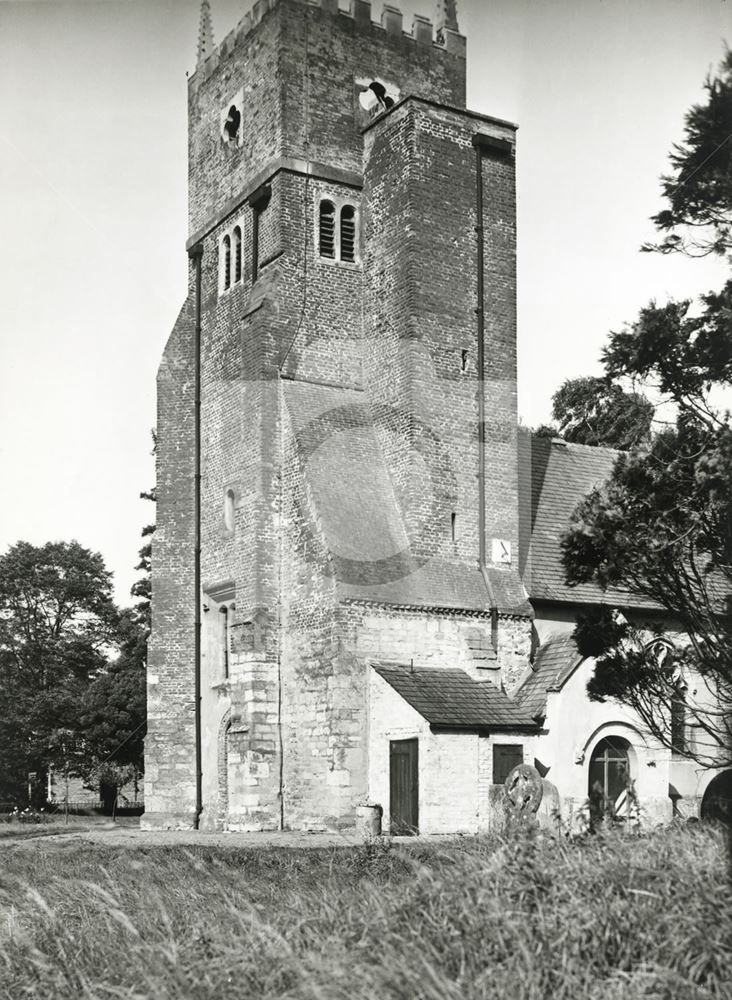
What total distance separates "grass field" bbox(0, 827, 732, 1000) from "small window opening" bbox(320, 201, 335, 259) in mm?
19467

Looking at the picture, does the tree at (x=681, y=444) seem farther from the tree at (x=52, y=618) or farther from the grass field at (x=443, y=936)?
the tree at (x=52, y=618)

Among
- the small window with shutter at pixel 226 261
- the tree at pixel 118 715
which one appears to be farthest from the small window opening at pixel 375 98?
the tree at pixel 118 715

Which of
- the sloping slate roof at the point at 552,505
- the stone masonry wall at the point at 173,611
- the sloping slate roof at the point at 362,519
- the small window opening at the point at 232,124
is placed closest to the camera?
the sloping slate roof at the point at 362,519

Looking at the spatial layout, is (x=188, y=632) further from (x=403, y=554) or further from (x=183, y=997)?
(x=183, y=997)

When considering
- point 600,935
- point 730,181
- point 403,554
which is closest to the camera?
point 600,935

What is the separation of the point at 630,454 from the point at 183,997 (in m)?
8.78

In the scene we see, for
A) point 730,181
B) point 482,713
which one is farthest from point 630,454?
point 482,713

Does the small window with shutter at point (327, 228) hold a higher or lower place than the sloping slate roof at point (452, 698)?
higher

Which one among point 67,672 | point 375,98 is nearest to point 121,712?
point 67,672

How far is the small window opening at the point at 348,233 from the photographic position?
29.4 m

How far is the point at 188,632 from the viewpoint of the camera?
30.5 m

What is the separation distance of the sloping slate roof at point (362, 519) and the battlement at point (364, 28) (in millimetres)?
8753

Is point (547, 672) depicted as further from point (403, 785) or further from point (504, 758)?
point (403, 785)

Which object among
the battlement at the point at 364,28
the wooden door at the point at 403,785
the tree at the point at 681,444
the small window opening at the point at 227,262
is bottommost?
the wooden door at the point at 403,785
